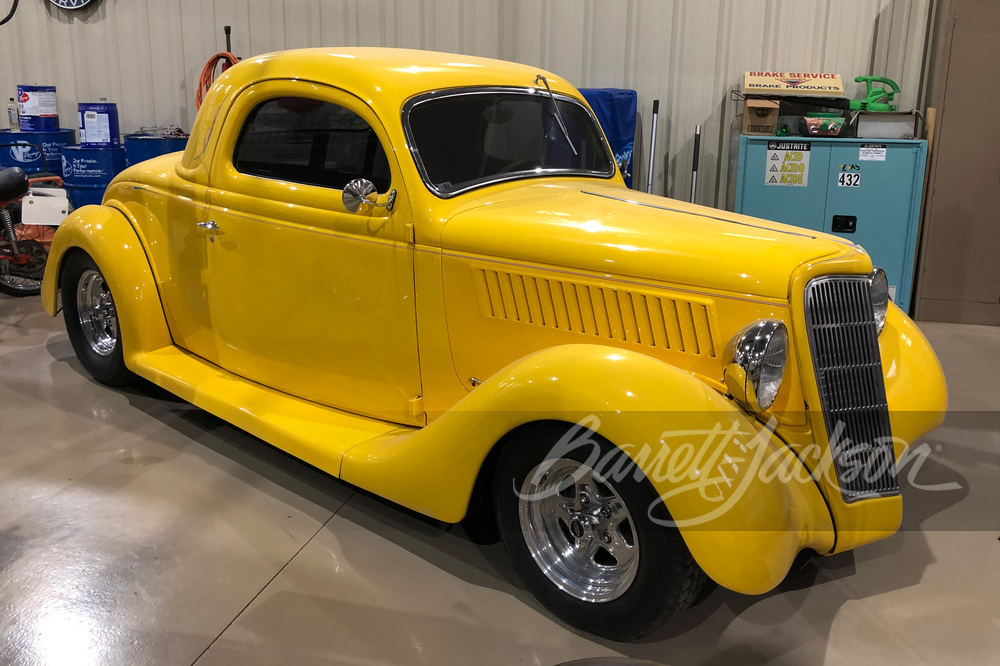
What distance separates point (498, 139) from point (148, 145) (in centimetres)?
481

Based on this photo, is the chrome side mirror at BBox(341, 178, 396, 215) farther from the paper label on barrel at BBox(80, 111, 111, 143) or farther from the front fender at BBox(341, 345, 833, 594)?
the paper label on barrel at BBox(80, 111, 111, 143)

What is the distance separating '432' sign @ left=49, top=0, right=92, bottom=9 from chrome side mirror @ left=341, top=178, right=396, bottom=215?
6.38 m

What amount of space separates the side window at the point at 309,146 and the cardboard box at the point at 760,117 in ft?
12.6

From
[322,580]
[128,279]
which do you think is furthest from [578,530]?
[128,279]

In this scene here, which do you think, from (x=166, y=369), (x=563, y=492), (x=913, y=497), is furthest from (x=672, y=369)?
(x=166, y=369)

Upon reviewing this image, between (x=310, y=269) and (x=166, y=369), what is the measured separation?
3.47 ft

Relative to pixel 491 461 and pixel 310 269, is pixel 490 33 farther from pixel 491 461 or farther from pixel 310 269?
pixel 491 461

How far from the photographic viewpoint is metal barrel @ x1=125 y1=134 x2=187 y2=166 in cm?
671

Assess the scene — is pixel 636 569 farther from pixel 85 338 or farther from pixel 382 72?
pixel 85 338

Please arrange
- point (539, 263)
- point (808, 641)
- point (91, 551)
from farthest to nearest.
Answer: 1. point (91, 551)
2. point (539, 263)
3. point (808, 641)

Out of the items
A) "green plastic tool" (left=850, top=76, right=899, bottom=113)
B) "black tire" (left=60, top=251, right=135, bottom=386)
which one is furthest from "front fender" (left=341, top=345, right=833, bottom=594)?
"green plastic tool" (left=850, top=76, right=899, bottom=113)

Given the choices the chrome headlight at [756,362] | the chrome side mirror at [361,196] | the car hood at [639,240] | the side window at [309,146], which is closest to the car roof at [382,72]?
the side window at [309,146]

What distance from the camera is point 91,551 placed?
277 cm

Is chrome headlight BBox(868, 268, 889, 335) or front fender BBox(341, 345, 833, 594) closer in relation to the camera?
front fender BBox(341, 345, 833, 594)
